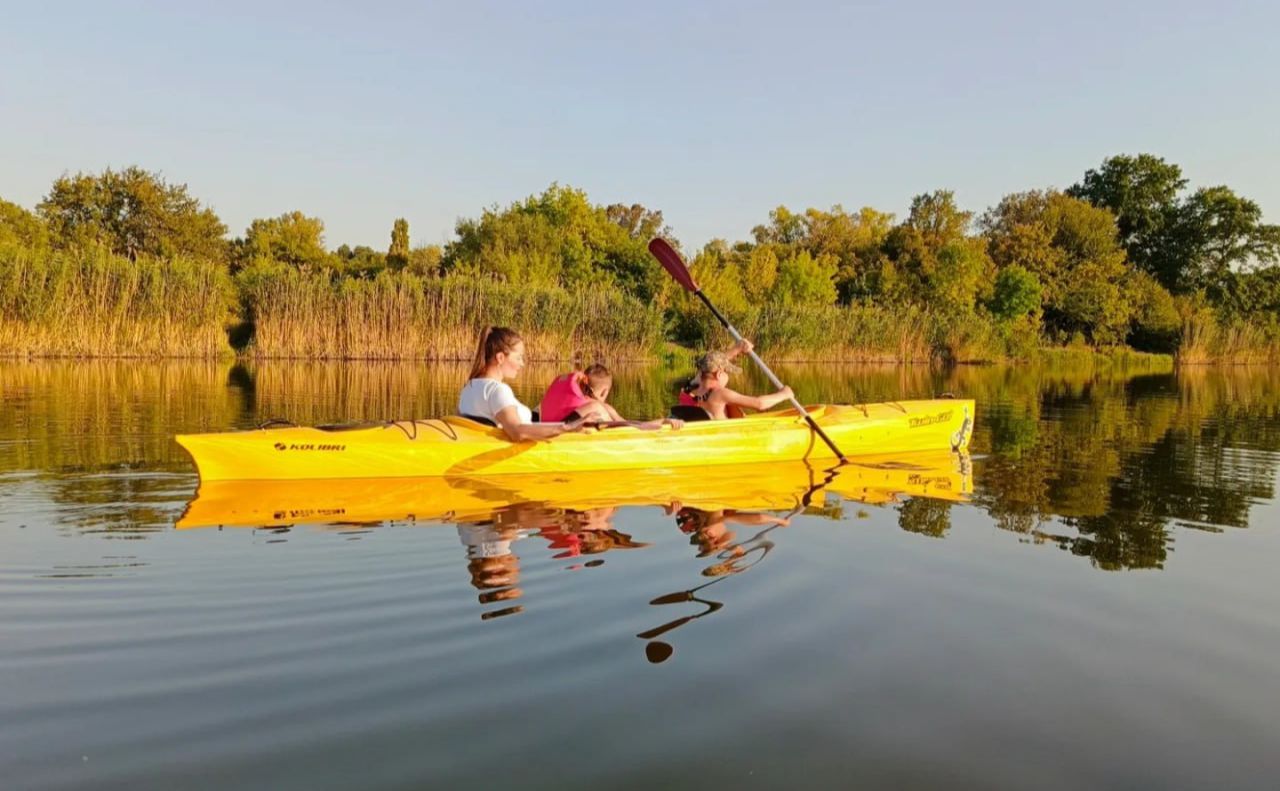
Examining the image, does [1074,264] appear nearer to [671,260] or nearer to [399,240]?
[399,240]

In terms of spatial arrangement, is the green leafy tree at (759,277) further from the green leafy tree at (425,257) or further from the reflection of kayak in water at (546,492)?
the reflection of kayak in water at (546,492)

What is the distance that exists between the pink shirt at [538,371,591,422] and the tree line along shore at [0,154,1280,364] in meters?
16.1

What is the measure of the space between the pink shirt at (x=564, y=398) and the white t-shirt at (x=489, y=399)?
0.92 ft

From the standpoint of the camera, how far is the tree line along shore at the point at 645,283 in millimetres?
21016

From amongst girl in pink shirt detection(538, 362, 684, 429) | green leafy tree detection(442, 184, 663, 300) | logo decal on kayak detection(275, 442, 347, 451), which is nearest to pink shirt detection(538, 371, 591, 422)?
girl in pink shirt detection(538, 362, 684, 429)

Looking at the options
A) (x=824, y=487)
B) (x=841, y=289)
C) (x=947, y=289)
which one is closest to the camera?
(x=824, y=487)

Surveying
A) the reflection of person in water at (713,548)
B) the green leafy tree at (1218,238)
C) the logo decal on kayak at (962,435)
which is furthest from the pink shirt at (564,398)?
the green leafy tree at (1218,238)

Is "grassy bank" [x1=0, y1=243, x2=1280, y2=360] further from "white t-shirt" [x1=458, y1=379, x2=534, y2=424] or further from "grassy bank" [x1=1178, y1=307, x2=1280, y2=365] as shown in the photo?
"white t-shirt" [x1=458, y1=379, x2=534, y2=424]

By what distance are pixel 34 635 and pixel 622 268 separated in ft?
120

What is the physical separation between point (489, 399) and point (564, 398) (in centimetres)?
62

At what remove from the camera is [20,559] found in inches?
169

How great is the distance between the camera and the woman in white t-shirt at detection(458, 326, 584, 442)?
6.54m

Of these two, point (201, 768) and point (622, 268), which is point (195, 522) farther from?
point (622, 268)

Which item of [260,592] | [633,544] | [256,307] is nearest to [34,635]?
[260,592]
